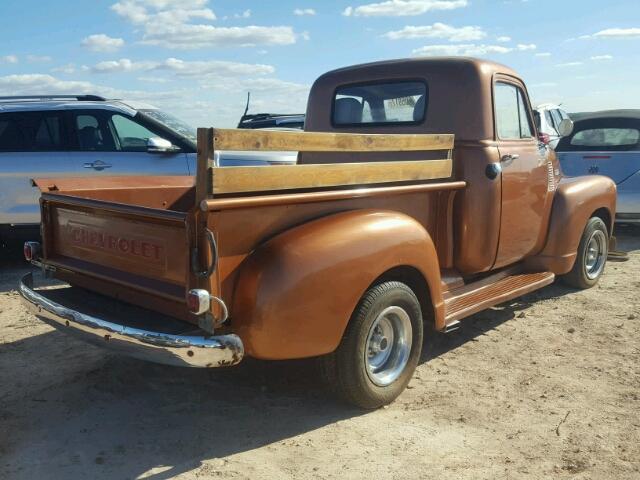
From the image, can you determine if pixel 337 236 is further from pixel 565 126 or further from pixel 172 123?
pixel 172 123

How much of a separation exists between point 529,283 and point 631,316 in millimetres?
1067

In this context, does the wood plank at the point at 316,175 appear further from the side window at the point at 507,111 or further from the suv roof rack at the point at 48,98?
the suv roof rack at the point at 48,98

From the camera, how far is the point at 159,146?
6.82 m

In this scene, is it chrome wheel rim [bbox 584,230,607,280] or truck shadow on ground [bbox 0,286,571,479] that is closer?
truck shadow on ground [bbox 0,286,571,479]

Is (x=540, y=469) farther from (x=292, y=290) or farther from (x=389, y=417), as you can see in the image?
(x=292, y=290)

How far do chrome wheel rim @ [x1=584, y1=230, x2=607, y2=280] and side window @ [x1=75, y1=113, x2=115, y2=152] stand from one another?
5.01 metres

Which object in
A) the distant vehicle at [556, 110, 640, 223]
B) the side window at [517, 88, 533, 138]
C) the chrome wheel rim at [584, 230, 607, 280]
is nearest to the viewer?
the side window at [517, 88, 533, 138]

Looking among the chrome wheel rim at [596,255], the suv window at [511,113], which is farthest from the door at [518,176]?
the chrome wheel rim at [596,255]

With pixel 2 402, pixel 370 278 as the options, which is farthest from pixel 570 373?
pixel 2 402

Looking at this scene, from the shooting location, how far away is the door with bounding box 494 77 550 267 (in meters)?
4.57

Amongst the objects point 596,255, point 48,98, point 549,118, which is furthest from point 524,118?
point 549,118

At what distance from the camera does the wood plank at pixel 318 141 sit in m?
2.80

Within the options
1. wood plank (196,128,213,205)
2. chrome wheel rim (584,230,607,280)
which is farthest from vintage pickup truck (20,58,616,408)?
chrome wheel rim (584,230,607,280)

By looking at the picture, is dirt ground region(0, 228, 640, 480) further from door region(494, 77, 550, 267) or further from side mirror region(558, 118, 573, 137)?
side mirror region(558, 118, 573, 137)
